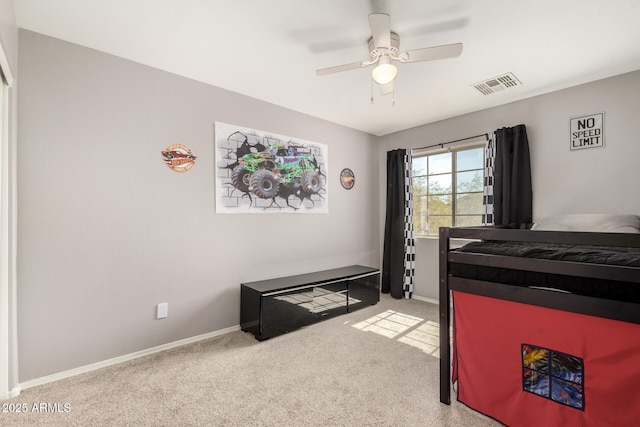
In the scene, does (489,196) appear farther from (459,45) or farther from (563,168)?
(459,45)

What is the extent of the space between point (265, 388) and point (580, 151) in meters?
3.39

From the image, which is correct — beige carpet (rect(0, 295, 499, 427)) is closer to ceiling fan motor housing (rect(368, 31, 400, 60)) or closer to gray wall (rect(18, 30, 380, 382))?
gray wall (rect(18, 30, 380, 382))

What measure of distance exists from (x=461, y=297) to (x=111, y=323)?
2.50 m

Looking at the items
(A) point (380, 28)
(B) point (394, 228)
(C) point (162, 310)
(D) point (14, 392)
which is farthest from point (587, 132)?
(D) point (14, 392)

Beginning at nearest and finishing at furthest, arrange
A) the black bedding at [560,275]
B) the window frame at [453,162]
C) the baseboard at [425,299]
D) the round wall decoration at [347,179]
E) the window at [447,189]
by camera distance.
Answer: the black bedding at [560,275]
the window frame at [453,162]
the window at [447,189]
the baseboard at [425,299]
the round wall decoration at [347,179]

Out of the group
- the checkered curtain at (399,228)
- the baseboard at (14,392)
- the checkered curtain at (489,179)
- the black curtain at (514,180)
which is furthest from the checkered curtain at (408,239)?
the baseboard at (14,392)

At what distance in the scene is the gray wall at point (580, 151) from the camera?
2471mm

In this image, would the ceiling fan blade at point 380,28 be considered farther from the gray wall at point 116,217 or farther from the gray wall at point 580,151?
the gray wall at point 580,151

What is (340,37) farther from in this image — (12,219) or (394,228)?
(394,228)

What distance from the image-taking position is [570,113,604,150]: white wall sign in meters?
2.61

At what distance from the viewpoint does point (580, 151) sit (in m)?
2.71

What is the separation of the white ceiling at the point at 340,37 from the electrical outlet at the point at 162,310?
1.99 meters

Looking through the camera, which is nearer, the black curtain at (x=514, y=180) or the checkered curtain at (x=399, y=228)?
the black curtain at (x=514, y=180)

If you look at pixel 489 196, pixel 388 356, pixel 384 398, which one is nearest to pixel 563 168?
pixel 489 196
